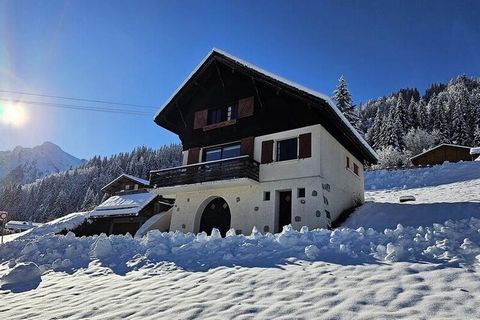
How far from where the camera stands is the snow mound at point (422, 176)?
1180 inches

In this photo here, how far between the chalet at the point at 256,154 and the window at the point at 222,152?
0.07 m

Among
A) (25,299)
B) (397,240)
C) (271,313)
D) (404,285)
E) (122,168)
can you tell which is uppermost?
(122,168)

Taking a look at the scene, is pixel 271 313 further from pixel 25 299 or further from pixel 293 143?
pixel 293 143

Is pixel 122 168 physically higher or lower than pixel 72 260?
higher

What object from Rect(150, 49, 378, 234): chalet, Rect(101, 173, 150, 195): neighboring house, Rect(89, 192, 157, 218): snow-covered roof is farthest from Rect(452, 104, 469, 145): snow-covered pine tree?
Rect(89, 192, 157, 218): snow-covered roof

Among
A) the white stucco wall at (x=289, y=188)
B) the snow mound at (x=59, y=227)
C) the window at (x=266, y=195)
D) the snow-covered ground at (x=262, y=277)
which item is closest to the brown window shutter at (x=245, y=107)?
the white stucco wall at (x=289, y=188)

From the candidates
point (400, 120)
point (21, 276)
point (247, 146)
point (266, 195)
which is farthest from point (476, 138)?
point (21, 276)

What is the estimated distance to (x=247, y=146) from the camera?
2034 centimetres

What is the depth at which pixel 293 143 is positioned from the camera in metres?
19.0

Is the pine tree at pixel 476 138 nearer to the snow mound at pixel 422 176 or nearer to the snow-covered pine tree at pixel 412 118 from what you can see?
the snow-covered pine tree at pixel 412 118

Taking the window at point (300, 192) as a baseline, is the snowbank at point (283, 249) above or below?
below

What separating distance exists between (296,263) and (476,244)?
354 centimetres

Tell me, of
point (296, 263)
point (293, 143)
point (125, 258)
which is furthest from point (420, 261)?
point (293, 143)

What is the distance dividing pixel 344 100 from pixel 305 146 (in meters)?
32.1
